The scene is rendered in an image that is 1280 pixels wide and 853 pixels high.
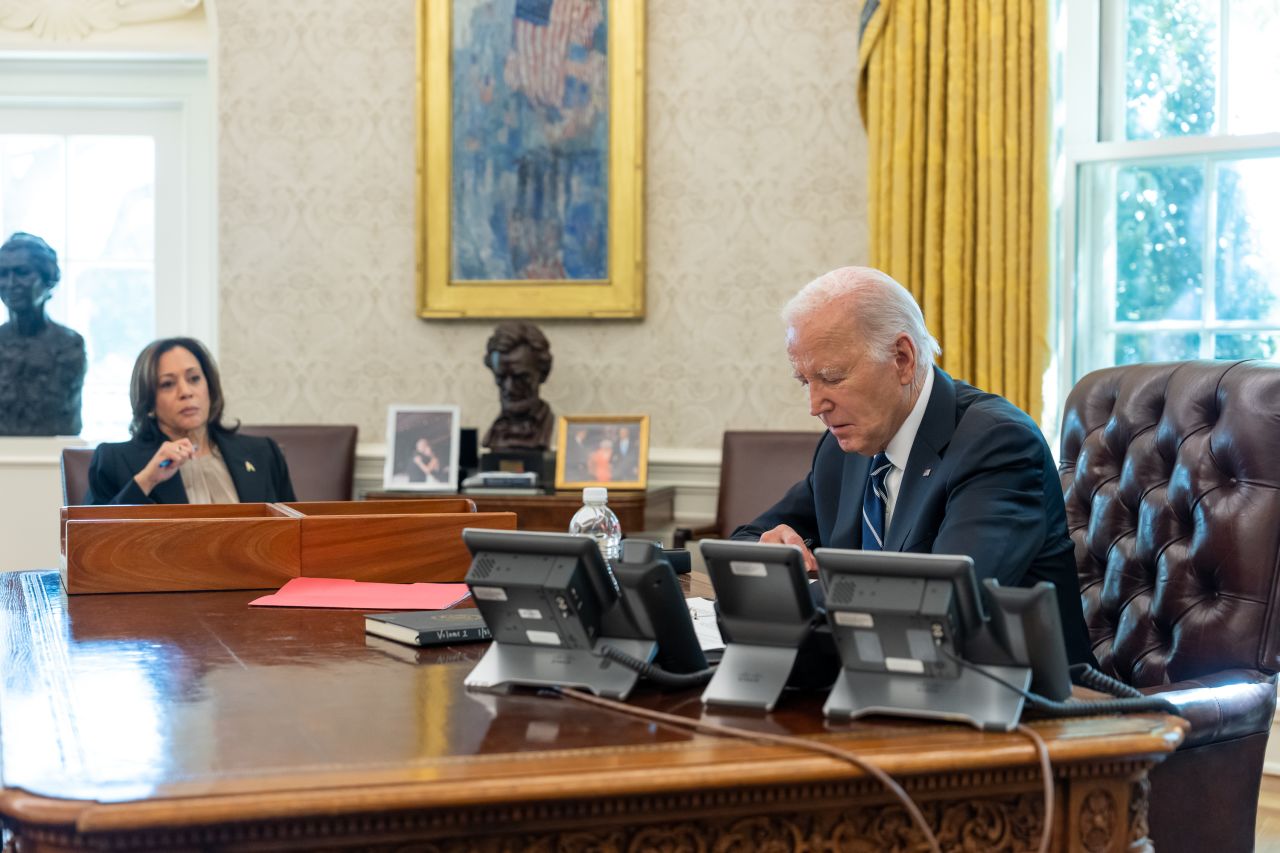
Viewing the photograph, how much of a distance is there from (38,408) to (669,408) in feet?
8.30

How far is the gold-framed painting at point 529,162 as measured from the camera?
16.6 ft

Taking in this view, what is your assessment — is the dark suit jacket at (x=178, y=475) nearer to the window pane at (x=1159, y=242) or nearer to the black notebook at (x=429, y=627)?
the black notebook at (x=429, y=627)

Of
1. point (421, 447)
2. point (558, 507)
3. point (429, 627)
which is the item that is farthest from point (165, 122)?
point (429, 627)

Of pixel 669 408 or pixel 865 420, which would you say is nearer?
pixel 865 420

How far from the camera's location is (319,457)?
16.3ft

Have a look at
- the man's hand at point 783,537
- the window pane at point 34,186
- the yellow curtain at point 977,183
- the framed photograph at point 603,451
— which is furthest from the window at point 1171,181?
the window pane at point 34,186

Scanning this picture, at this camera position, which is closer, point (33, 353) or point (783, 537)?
point (783, 537)

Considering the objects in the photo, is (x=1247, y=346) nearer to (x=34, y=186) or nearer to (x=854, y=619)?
(x=854, y=619)

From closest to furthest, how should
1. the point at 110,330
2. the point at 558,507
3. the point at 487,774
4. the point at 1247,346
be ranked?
the point at 487,774, the point at 1247,346, the point at 558,507, the point at 110,330

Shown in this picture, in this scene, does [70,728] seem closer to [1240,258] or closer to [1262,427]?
[1262,427]

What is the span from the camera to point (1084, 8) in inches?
Answer: 177

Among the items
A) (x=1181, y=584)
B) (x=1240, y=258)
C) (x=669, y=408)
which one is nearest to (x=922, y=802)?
(x=1181, y=584)

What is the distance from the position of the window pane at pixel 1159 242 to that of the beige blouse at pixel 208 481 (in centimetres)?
293

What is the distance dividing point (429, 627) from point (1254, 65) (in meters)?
3.46
